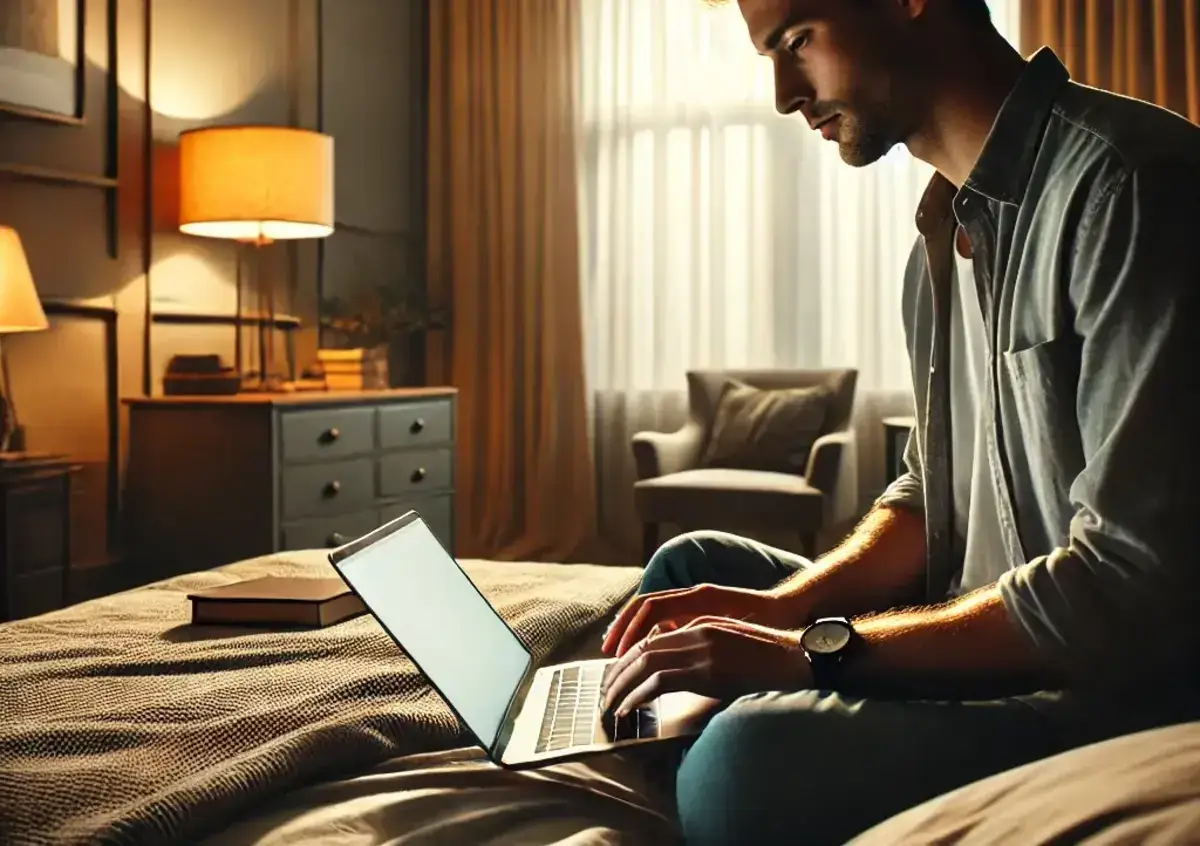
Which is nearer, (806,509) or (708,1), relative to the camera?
(806,509)

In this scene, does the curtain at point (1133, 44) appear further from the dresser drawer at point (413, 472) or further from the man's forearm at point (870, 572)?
the man's forearm at point (870, 572)

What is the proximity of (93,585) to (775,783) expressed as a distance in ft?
10.2

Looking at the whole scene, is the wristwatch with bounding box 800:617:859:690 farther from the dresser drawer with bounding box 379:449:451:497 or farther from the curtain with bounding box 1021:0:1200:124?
the curtain with bounding box 1021:0:1200:124

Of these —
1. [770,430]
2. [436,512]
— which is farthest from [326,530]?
[770,430]

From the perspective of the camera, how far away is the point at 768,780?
34.9 inches

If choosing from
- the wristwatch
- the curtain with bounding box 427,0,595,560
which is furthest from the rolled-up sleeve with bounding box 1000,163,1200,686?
the curtain with bounding box 427,0,595,560

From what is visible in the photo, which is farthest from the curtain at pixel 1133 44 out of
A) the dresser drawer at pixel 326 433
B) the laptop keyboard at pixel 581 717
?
the laptop keyboard at pixel 581 717

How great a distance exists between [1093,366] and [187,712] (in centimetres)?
85

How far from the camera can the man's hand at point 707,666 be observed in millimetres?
1000

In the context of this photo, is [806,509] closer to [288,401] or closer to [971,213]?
[288,401]

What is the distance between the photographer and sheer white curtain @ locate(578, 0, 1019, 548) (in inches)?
190

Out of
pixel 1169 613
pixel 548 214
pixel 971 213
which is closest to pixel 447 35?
pixel 548 214

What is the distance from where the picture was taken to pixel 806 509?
390cm

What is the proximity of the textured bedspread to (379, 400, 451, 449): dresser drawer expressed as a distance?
2183 mm
